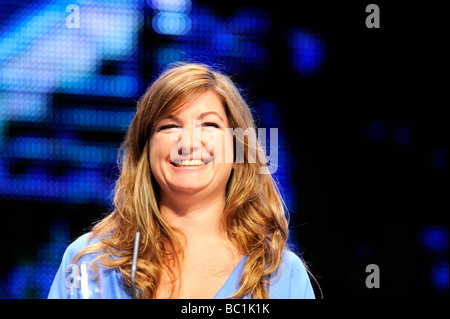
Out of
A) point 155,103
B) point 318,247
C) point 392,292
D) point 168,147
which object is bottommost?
point 392,292

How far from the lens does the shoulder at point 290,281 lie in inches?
67.4

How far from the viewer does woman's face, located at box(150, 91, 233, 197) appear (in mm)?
1718

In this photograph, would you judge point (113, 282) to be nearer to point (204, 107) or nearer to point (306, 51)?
point (204, 107)

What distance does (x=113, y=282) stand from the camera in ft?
5.54

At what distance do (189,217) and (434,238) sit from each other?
1377mm

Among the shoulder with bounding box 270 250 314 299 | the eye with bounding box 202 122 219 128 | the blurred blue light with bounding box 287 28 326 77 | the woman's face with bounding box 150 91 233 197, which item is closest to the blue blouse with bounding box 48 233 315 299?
the shoulder with bounding box 270 250 314 299

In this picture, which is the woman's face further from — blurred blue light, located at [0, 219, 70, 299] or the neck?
blurred blue light, located at [0, 219, 70, 299]

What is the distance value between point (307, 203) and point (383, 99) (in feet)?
1.67

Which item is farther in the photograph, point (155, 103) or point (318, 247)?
point (318, 247)

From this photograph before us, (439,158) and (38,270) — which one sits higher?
(439,158)

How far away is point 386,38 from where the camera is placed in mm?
2480

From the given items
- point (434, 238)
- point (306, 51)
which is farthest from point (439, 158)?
point (306, 51)
